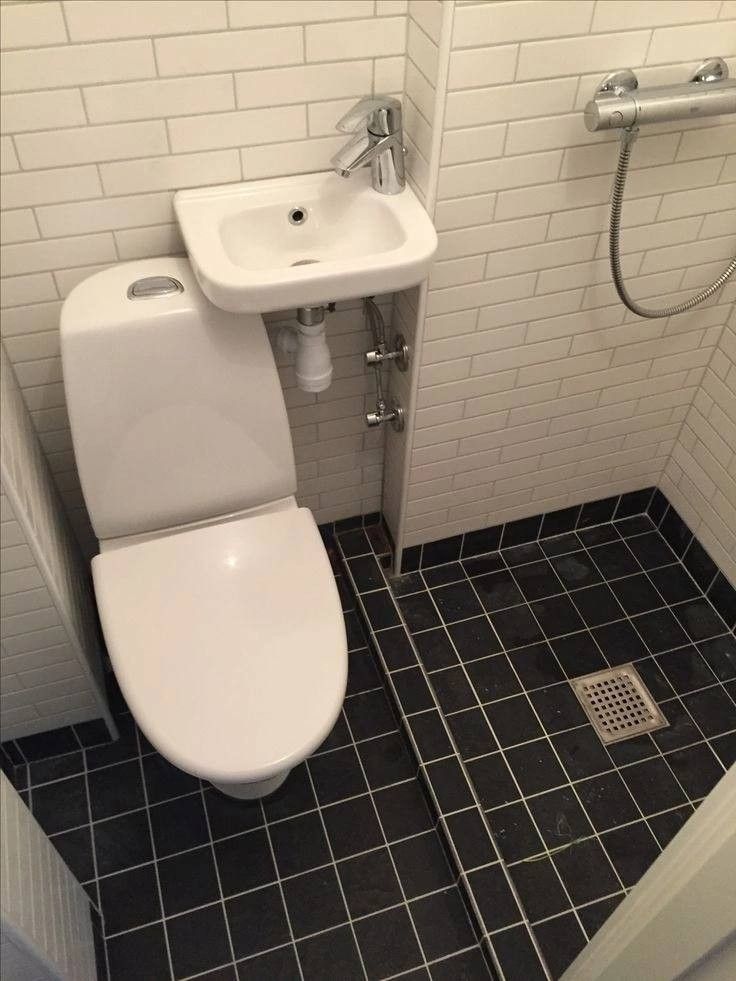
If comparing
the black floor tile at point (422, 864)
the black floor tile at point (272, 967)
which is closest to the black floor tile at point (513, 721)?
the black floor tile at point (422, 864)

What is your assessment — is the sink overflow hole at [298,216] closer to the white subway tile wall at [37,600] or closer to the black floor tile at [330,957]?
the white subway tile wall at [37,600]

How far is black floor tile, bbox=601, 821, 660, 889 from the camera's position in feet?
4.98

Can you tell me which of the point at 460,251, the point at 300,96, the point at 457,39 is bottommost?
the point at 460,251

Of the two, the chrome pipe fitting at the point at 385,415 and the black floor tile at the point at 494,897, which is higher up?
the chrome pipe fitting at the point at 385,415

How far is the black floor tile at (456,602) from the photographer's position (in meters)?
1.90

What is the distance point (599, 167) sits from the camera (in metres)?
1.38

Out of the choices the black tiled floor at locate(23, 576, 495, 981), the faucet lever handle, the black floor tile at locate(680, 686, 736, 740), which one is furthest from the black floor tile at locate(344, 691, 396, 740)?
the faucet lever handle

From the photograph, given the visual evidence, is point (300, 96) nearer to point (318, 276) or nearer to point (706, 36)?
point (318, 276)

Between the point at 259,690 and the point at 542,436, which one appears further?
the point at 542,436

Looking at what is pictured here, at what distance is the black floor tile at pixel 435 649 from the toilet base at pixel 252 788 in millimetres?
413

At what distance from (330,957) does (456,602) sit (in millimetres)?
798

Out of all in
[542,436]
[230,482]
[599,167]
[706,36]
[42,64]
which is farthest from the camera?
[542,436]

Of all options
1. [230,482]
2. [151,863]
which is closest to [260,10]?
[230,482]

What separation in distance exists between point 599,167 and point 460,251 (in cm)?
27
